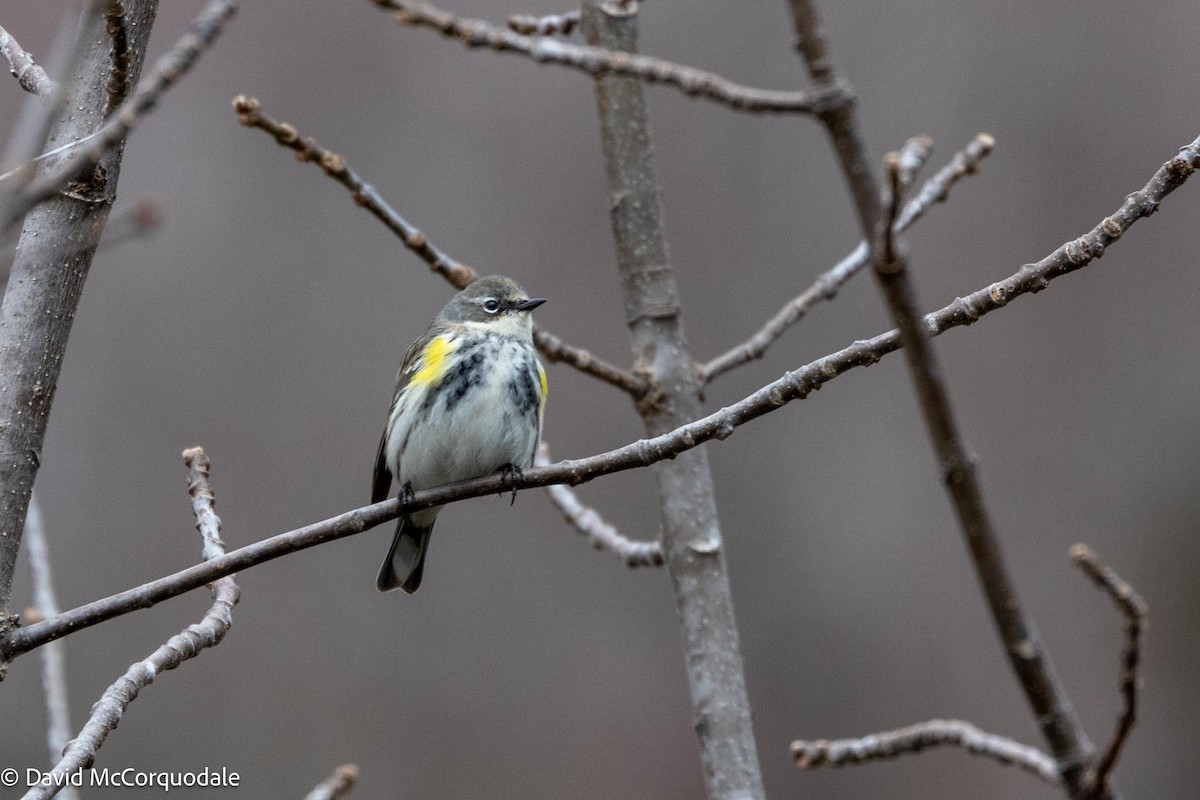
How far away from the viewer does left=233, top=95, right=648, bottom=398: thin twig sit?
10.3 ft

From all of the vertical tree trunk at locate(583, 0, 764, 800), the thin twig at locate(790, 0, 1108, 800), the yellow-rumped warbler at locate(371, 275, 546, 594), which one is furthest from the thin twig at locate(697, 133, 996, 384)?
the thin twig at locate(790, 0, 1108, 800)

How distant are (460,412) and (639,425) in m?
3.64

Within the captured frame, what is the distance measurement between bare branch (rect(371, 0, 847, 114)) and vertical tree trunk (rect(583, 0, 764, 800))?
1774 mm

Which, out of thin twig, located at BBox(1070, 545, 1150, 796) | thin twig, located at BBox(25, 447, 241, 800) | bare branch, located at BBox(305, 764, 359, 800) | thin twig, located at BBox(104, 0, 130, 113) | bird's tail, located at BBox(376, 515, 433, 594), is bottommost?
thin twig, located at BBox(1070, 545, 1150, 796)

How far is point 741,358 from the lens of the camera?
374 centimetres

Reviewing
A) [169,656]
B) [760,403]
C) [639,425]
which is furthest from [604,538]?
[639,425]

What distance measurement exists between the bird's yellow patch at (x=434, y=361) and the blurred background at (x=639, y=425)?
3.20 m

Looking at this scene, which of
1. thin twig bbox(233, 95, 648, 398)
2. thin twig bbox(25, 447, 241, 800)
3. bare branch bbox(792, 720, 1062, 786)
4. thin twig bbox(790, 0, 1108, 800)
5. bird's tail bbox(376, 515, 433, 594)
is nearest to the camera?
thin twig bbox(790, 0, 1108, 800)

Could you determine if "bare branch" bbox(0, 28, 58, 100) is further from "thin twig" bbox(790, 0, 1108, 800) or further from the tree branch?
"thin twig" bbox(790, 0, 1108, 800)

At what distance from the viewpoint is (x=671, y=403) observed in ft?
11.8

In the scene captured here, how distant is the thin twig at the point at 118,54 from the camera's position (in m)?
2.14

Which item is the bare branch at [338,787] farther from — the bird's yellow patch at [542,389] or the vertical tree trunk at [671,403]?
the bird's yellow patch at [542,389]

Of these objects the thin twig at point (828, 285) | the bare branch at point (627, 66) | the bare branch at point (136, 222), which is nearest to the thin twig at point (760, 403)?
the bare branch at point (136, 222)

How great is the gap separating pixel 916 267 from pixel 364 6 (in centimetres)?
489
